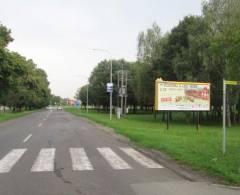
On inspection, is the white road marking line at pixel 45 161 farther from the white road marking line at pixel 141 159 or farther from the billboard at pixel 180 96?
the billboard at pixel 180 96

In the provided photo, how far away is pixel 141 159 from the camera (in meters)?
15.0

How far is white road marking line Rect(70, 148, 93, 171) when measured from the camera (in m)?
12.7

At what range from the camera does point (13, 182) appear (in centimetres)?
1045

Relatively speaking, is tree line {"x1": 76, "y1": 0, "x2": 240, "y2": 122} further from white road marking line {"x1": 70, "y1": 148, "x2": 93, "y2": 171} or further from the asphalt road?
the asphalt road

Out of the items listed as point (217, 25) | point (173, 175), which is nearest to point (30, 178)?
point (173, 175)

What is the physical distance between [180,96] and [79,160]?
17.6 metres

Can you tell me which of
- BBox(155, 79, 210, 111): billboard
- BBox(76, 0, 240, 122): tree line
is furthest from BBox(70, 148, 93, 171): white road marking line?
BBox(76, 0, 240, 122): tree line

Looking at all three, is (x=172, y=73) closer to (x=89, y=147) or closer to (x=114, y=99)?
(x=89, y=147)

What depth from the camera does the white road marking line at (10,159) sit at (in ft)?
41.5

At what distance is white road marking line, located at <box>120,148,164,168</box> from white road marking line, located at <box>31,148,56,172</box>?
101 inches

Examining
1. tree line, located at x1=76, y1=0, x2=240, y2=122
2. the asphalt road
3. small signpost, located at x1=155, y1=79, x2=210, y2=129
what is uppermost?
tree line, located at x1=76, y1=0, x2=240, y2=122

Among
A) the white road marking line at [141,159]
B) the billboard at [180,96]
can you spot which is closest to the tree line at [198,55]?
the billboard at [180,96]

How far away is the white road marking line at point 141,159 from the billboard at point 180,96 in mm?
12885

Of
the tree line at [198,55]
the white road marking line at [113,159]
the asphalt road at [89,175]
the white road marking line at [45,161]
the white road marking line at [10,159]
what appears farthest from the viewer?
the tree line at [198,55]
